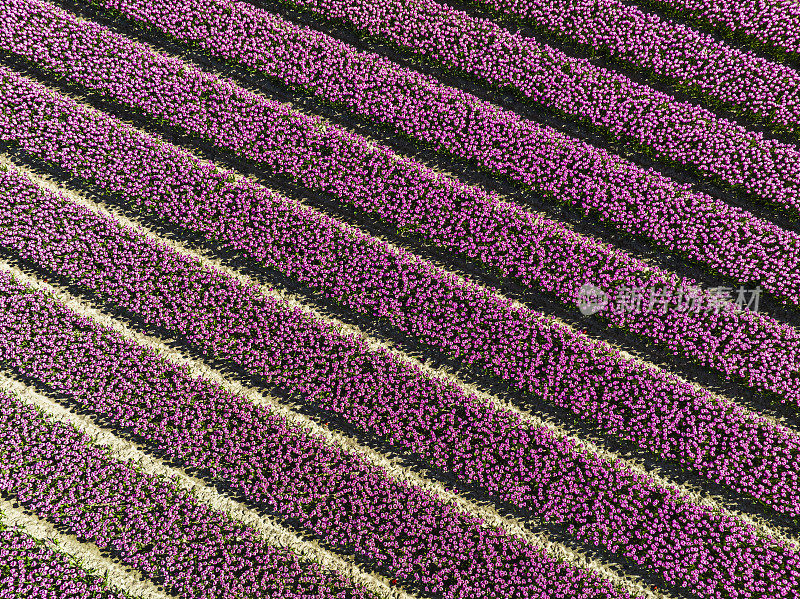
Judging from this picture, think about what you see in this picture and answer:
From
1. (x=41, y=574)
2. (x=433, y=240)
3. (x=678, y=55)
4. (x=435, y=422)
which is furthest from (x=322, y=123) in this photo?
(x=41, y=574)

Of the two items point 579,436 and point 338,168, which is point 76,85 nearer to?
point 338,168

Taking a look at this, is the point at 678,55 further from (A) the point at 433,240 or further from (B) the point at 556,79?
(A) the point at 433,240

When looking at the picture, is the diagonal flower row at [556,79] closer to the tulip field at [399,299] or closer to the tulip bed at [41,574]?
the tulip field at [399,299]

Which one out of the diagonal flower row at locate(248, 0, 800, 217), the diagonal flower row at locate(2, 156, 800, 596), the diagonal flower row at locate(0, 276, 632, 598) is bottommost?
the diagonal flower row at locate(0, 276, 632, 598)

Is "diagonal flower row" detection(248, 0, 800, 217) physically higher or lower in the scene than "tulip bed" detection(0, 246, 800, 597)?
higher

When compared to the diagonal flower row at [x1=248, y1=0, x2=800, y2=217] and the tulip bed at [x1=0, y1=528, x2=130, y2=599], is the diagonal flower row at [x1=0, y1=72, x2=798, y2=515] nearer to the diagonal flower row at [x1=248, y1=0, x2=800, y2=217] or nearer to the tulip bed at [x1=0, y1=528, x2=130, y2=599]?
the diagonal flower row at [x1=248, y1=0, x2=800, y2=217]

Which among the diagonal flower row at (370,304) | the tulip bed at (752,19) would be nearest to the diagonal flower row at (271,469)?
the diagonal flower row at (370,304)

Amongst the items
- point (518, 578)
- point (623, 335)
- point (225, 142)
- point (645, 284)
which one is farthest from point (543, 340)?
point (225, 142)

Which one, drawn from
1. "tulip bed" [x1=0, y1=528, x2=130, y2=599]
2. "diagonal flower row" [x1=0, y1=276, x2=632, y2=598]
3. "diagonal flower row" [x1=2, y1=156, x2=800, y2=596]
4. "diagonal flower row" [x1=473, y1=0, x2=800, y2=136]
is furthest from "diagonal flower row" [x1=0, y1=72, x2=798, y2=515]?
"diagonal flower row" [x1=473, y1=0, x2=800, y2=136]
